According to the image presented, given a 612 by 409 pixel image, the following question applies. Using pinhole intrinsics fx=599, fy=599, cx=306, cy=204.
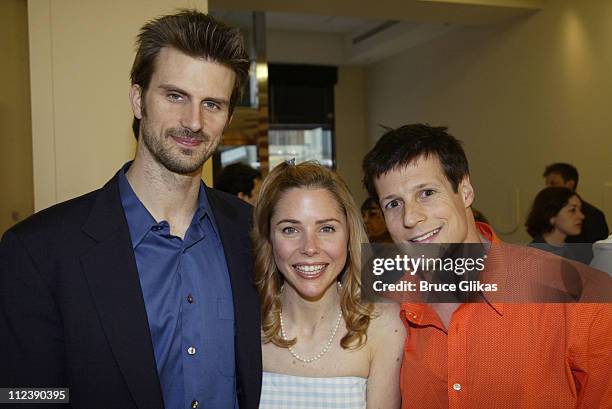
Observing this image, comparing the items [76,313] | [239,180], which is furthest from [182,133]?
[239,180]

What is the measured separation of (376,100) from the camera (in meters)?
7.65

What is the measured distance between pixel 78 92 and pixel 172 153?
1.68 metres

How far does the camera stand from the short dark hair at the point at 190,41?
138 cm

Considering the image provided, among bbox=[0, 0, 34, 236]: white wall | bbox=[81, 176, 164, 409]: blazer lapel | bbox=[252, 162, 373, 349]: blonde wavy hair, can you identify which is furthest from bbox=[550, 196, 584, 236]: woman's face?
bbox=[0, 0, 34, 236]: white wall

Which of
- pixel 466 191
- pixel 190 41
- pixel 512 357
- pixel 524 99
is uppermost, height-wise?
pixel 524 99

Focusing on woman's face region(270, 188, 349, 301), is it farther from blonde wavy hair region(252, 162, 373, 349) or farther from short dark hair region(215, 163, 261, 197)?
short dark hair region(215, 163, 261, 197)

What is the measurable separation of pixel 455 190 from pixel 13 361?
40.2 inches

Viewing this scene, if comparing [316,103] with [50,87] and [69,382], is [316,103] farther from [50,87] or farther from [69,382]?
[69,382]

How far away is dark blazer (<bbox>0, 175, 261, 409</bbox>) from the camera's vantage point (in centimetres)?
122

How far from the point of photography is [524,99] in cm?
481

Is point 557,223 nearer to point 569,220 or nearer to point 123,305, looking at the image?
point 569,220

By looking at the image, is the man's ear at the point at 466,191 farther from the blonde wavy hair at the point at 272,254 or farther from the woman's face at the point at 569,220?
the woman's face at the point at 569,220

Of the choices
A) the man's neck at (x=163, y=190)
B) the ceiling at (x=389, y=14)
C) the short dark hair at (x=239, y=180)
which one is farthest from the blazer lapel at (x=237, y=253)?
the ceiling at (x=389, y=14)

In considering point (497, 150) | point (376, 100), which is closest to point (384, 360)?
point (497, 150)
